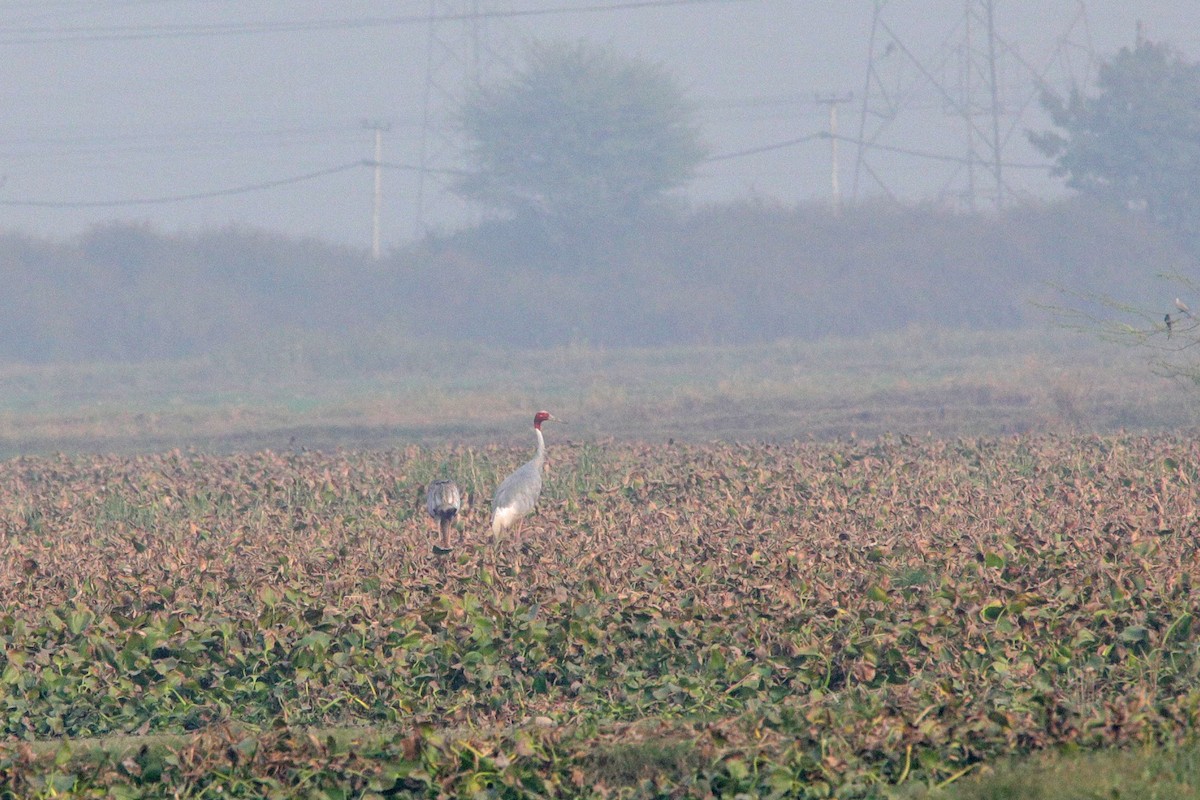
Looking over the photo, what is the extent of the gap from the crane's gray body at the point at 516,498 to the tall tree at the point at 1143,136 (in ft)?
146

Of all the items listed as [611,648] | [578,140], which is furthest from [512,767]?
[578,140]

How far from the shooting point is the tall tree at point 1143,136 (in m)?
53.1

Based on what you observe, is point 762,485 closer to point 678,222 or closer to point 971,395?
point 971,395

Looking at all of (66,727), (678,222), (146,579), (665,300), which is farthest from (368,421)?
(678,222)

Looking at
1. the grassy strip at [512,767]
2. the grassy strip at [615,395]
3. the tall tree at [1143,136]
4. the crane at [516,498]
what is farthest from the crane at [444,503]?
the tall tree at [1143,136]

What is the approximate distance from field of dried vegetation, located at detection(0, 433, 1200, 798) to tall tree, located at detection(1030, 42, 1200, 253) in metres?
43.4

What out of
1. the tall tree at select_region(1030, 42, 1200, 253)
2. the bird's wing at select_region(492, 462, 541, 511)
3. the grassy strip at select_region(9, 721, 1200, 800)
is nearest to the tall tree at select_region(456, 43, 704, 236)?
the tall tree at select_region(1030, 42, 1200, 253)

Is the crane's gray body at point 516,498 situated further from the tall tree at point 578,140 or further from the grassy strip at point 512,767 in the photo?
the tall tree at point 578,140

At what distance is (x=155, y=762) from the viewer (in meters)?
7.24

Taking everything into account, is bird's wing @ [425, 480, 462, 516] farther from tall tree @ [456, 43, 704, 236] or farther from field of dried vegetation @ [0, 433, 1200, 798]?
tall tree @ [456, 43, 704, 236]

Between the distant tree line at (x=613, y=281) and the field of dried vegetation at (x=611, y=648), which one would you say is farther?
the distant tree line at (x=613, y=281)

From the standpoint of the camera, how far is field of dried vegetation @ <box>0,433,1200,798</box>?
276 inches

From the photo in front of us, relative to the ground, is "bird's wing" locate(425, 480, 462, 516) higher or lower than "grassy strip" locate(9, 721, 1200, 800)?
higher

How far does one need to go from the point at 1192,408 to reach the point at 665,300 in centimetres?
3012
